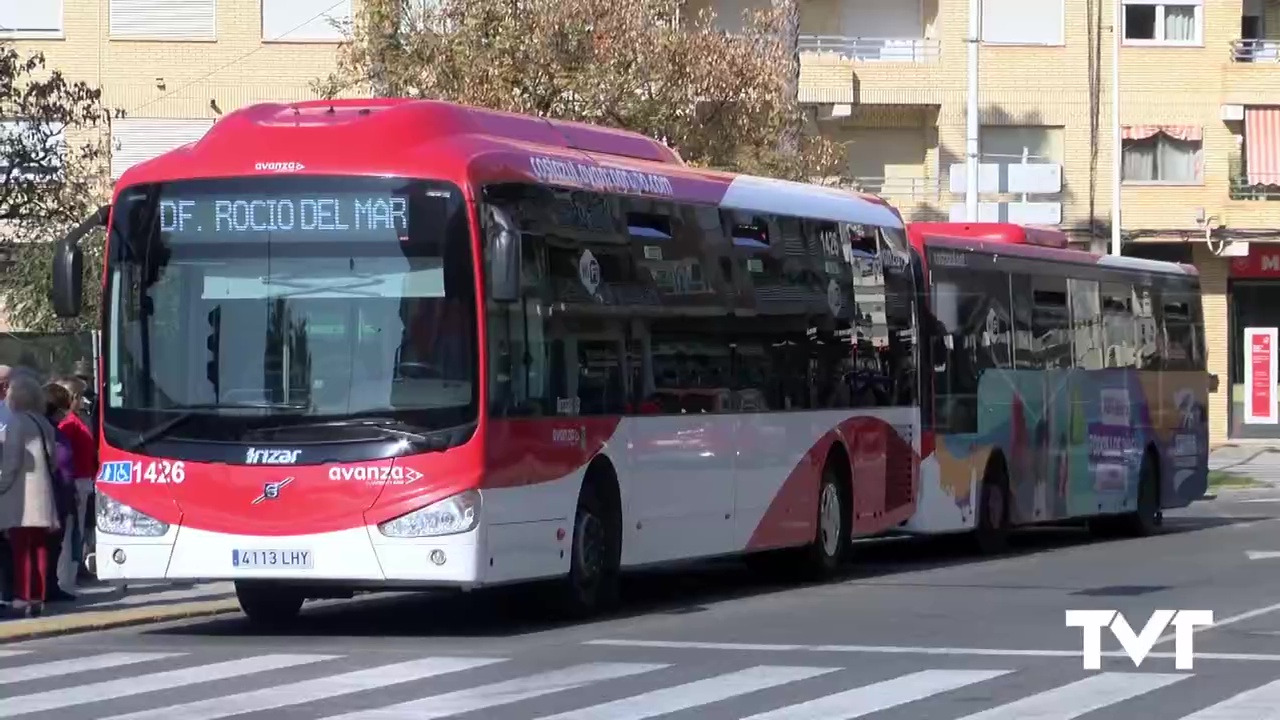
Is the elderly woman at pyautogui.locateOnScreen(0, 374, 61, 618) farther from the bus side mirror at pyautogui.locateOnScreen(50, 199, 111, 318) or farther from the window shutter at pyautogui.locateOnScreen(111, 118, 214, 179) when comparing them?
the window shutter at pyautogui.locateOnScreen(111, 118, 214, 179)

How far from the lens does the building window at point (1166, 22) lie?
156ft

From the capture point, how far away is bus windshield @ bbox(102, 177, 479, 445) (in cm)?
1445

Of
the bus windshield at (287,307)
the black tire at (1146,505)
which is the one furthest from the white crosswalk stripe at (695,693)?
the black tire at (1146,505)

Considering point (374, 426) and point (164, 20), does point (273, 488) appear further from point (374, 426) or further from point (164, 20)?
point (164, 20)

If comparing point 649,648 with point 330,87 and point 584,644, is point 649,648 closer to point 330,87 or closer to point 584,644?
point 584,644

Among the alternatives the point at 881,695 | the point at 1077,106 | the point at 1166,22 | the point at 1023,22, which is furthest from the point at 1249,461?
the point at 881,695

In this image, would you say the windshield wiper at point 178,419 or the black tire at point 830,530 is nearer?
the windshield wiper at point 178,419

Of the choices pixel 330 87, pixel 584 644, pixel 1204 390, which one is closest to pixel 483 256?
pixel 584 644

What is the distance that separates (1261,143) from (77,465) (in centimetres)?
3381

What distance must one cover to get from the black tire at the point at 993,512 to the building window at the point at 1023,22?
955 inches

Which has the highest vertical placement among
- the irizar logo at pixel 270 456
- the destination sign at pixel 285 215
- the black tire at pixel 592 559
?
the destination sign at pixel 285 215

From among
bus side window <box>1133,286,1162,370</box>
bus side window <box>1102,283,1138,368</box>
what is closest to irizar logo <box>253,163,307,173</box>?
bus side window <box>1102,283,1138,368</box>

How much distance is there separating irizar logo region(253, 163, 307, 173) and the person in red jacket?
12.3ft

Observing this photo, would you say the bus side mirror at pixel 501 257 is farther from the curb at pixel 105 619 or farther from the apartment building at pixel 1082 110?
the apartment building at pixel 1082 110
